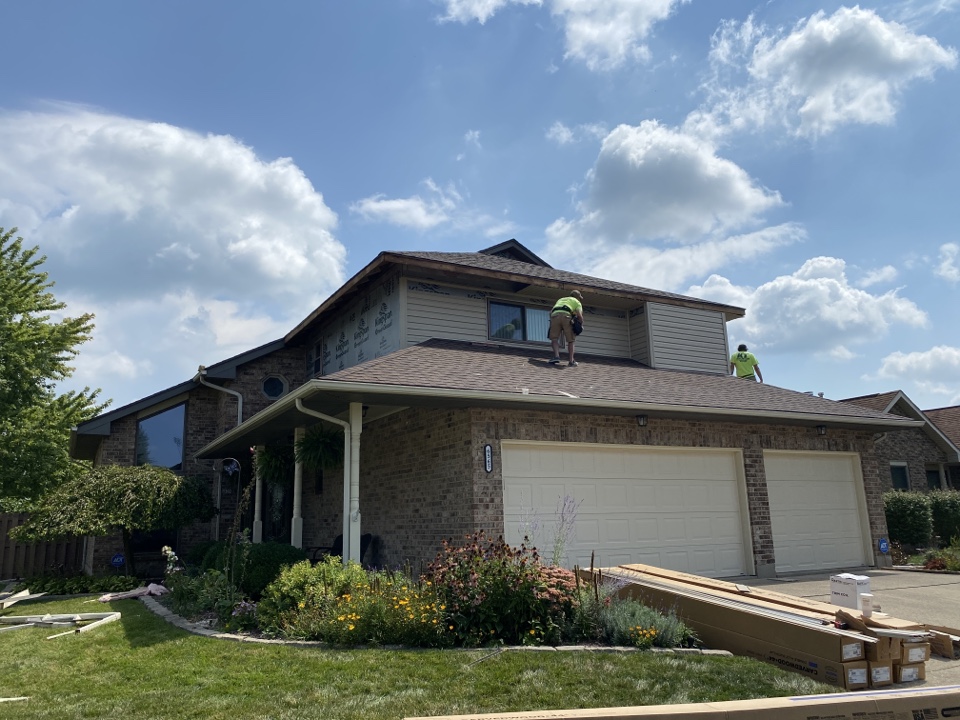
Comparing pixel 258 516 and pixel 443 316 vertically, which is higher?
pixel 443 316

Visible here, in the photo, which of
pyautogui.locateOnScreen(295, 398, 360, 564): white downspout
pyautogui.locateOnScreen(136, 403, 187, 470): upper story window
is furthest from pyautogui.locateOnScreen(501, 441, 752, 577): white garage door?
pyautogui.locateOnScreen(136, 403, 187, 470): upper story window

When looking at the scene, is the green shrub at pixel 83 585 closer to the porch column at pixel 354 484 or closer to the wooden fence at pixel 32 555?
the wooden fence at pixel 32 555

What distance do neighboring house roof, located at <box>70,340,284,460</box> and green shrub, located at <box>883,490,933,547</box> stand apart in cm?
1537

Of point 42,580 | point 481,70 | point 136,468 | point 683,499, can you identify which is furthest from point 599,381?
point 42,580

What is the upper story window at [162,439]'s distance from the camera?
634 inches

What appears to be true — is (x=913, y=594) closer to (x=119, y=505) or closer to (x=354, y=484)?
(x=354, y=484)

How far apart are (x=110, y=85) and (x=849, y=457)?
13710mm

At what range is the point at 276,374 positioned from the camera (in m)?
17.3

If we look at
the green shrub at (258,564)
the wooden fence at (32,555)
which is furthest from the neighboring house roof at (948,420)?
the wooden fence at (32,555)

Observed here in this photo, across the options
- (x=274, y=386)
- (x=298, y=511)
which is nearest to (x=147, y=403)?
(x=274, y=386)

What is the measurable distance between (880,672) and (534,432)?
18.2ft

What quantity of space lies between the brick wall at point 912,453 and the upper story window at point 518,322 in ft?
44.3

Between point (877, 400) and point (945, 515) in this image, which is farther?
point (877, 400)

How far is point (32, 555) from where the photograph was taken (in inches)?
627
